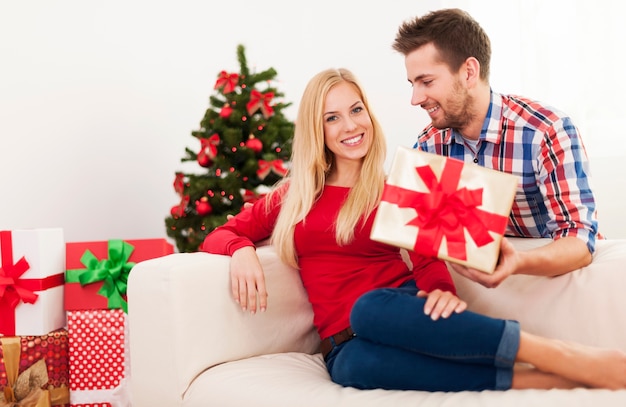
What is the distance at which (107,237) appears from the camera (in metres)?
2.90

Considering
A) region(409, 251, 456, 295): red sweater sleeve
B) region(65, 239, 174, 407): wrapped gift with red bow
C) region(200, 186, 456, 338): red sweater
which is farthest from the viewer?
region(65, 239, 174, 407): wrapped gift with red bow

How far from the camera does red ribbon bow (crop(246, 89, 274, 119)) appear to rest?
8.43ft

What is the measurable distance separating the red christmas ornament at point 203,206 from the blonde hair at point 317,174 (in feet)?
2.34

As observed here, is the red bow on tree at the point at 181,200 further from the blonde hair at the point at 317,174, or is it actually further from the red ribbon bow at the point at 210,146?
the blonde hair at the point at 317,174

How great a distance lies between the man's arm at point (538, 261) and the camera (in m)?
1.34

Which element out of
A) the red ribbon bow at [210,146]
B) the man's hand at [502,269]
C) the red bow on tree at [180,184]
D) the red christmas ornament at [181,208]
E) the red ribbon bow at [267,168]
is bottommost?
the man's hand at [502,269]

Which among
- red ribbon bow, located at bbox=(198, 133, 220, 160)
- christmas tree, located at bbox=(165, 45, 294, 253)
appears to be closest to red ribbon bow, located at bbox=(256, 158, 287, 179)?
christmas tree, located at bbox=(165, 45, 294, 253)

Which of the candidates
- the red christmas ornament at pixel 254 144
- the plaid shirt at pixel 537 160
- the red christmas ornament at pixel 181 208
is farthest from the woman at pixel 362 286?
the red christmas ornament at pixel 181 208

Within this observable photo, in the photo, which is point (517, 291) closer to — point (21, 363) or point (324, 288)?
point (324, 288)

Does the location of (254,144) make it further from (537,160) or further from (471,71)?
(537,160)

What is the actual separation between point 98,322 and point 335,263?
0.79 m

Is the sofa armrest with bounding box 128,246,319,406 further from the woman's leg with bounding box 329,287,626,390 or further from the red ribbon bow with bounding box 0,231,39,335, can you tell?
the red ribbon bow with bounding box 0,231,39,335

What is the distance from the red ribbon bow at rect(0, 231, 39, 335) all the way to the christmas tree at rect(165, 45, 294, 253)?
A: 75 centimetres

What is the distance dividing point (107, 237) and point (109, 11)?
997 millimetres
